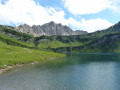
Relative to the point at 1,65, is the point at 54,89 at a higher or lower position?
lower

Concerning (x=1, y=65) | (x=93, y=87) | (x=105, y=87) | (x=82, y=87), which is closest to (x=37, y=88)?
(x=82, y=87)

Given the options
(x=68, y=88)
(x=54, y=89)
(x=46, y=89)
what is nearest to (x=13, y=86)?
(x=46, y=89)

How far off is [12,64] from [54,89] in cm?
6073

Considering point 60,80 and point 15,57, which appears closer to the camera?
point 60,80

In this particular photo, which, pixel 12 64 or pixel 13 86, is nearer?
pixel 13 86

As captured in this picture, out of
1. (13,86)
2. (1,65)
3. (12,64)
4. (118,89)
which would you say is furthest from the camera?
(12,64)

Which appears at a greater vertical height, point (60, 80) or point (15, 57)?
point (15, 57)

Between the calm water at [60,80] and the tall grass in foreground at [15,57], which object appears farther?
the tall grass in foreground at [15,57]

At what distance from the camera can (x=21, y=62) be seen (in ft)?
345

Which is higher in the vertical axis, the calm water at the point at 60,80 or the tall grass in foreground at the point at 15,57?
the tall grass in foreground at the point at 15,57

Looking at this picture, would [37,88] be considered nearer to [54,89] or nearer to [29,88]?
[29,88]

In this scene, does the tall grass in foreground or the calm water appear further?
the tall grass in foreground

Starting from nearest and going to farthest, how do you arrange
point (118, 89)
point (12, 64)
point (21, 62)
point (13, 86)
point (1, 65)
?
point (118, 89)
point (13, 86)
point (1, 65)
point (12, 64)
point (21, 62)

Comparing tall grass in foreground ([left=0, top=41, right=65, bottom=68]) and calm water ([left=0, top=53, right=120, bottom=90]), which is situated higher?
tall grass in foreground ([left=0, top=41, right=65, bottom=68])
